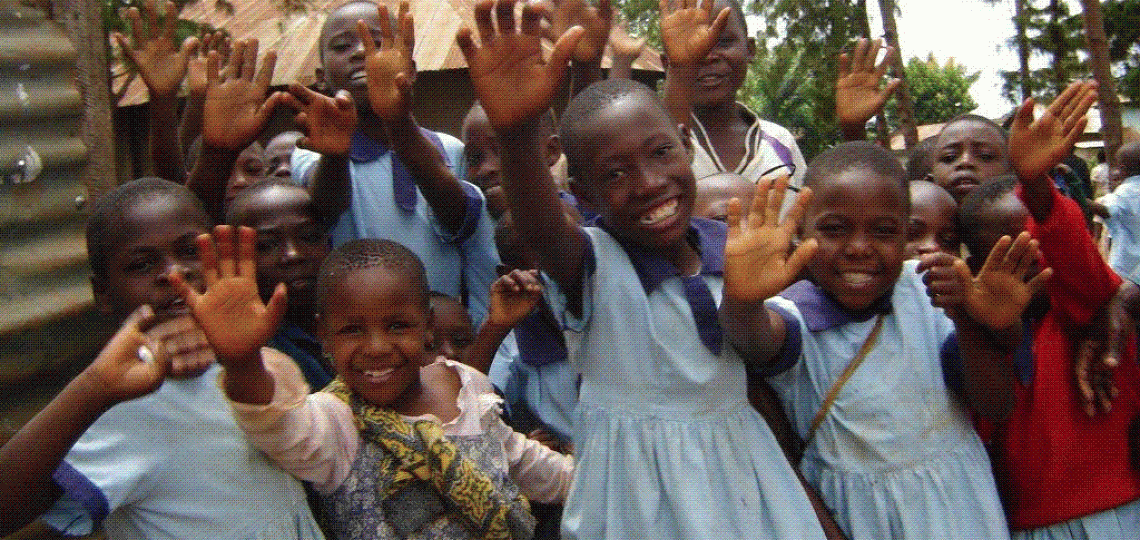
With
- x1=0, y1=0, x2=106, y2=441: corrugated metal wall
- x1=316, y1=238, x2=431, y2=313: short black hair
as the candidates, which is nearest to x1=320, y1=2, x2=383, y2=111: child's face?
x1=0, y1=0, x2=106, y2=441: corrugated metal wall

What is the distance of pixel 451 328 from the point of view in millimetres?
3135

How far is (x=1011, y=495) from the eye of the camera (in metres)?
2.60

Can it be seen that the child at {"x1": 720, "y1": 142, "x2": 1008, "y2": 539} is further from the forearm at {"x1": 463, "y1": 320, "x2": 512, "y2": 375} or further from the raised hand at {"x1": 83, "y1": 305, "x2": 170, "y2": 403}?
the raised hand at {"x1": 83, "y1": 305, "x2": 170, "y2": 403}

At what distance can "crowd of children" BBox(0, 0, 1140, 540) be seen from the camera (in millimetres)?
1964

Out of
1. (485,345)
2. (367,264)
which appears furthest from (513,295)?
(367,264)

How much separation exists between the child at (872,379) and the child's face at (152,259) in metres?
1.27

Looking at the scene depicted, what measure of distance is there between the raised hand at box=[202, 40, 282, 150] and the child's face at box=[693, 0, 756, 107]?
1.62 m

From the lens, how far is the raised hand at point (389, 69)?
2.81 meters

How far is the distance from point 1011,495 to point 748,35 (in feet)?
7.19

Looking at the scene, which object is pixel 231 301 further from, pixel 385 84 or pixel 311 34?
pixel 311 34

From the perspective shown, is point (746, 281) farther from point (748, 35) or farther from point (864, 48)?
point (748, 35)

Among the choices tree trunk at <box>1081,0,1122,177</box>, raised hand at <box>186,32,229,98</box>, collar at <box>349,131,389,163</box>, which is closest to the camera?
raised hand at <box>186,32,229,98</box>

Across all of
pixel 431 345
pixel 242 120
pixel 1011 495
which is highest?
pixel 242 120

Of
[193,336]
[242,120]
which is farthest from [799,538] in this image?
[242,120]
